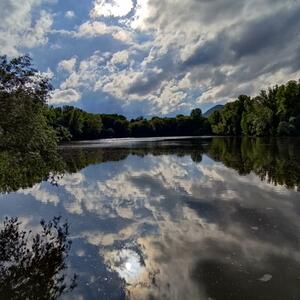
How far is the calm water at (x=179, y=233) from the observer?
33.5 feet

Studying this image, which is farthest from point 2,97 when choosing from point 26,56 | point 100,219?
point 100,219

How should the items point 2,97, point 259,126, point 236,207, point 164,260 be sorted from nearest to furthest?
point 164,260 < point 2,97 < point 236,207 < point 259,126

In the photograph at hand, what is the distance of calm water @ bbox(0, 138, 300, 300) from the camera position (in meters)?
10.2

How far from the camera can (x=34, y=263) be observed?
40.1 feet

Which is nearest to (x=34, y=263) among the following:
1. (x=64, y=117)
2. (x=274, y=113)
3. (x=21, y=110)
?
(x=21, y=110)

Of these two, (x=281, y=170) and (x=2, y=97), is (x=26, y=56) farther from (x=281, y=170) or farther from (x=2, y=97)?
(x=281, y=170)

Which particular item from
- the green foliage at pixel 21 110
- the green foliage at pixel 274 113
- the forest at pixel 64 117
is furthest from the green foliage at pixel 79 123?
the green foliage at pixel 21 110

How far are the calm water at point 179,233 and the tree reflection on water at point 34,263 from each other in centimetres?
44

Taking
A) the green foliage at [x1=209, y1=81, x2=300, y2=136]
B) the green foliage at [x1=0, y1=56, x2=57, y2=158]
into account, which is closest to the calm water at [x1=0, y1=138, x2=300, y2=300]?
the green foliage at [x1=0, y1=56, x2=57, y2=158]

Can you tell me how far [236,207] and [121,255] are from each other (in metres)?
8.63

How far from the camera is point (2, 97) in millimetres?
13977

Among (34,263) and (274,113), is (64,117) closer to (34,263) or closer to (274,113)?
(274,113)

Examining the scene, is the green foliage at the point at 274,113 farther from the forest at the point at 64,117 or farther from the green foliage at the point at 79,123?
the green foliage at the point at 79,123

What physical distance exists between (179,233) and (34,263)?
5921 millimetres
